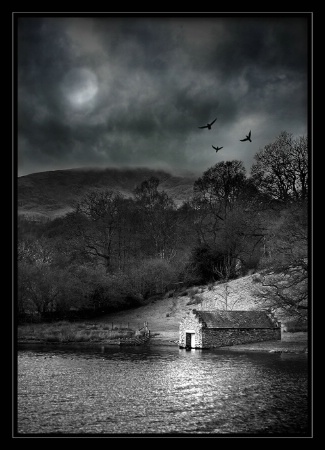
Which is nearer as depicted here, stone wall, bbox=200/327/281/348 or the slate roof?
stone wall, bbox=200/327/281/348

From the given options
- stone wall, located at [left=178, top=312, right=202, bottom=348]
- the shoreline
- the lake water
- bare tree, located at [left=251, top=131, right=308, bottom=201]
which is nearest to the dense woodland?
bare tree, located at [left=251, top=131, right=308, bottom=201]

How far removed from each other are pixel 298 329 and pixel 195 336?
22.6 feet

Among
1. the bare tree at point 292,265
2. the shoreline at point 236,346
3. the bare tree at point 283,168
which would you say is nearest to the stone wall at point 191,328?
the shoreline at point 236,346

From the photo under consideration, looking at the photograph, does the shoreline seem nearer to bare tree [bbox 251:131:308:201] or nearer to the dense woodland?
the dense woodland

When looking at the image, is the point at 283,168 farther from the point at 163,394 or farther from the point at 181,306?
the point at 163,394

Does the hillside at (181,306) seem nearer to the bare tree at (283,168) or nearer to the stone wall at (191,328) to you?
the stone wall at (191,328)

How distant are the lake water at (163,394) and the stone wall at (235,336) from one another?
2.22 metres

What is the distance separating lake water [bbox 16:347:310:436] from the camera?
11789 millimetres

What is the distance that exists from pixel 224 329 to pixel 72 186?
21473mm

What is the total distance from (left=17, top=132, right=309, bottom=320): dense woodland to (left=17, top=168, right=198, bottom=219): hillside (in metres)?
0.81

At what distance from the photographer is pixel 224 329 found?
29.4 m

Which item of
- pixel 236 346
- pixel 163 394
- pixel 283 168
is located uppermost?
pixel 283 168

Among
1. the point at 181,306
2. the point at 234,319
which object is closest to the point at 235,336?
the point at 234,319
